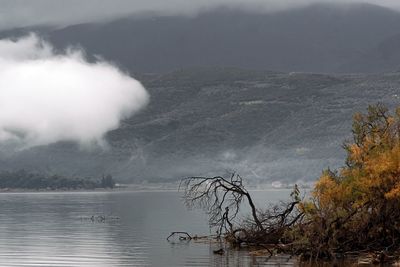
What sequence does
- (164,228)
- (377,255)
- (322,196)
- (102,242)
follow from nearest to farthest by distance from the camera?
(377,255) < (322,196) < (102,242) < (164,228)

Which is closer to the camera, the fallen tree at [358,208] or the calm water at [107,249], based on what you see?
the fallen tree at [358,208]

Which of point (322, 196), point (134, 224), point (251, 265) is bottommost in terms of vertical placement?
point (251, 265)

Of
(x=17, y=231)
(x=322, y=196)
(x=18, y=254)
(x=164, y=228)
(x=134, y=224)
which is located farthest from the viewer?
(x=134, y=224)

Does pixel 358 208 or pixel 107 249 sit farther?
pixel 107 249

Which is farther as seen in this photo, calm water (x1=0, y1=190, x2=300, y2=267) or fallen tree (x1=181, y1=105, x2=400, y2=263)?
calm water (x1=0, y1=190, x2=300, y2=267)

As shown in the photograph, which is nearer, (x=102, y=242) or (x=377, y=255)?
(x=377, y=255)

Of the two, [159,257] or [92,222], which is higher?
[92,222]

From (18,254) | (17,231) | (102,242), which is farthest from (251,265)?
(17,231)

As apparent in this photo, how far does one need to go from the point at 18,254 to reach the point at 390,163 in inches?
999

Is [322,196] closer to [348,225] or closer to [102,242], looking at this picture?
[348,225]

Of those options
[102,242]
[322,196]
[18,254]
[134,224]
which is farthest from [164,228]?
[322,196]

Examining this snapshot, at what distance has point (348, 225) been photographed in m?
49.7

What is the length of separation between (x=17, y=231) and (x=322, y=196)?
1751 inches

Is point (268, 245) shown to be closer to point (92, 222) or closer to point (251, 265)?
point (251, 265)
